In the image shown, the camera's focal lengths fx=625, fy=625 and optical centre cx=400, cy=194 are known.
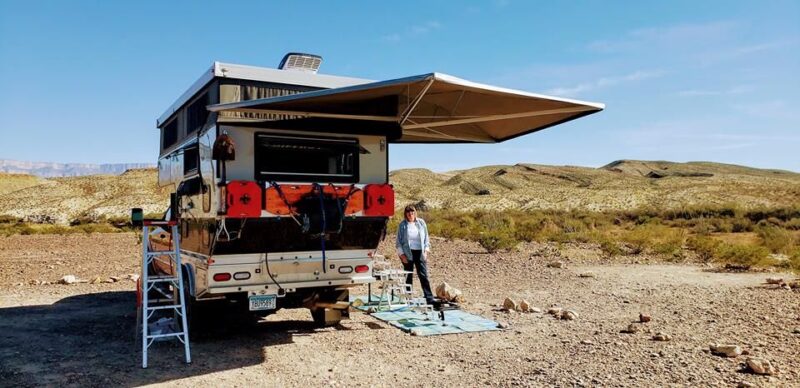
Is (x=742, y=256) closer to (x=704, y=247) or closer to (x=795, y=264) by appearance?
(x=795, y=264)

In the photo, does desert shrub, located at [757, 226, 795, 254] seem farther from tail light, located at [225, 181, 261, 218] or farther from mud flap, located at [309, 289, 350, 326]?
tail light, located at [225, 181, 261, 218]

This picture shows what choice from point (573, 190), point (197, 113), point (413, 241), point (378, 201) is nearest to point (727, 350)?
point (378, 201)

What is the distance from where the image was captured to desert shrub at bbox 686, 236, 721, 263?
52.9 ft

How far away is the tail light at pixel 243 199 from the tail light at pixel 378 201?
1357 millimetres

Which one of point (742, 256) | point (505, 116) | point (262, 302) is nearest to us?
point (262, 302)

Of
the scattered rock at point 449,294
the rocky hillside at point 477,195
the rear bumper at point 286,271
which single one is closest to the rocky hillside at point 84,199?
the rocky hillside at point 477,195

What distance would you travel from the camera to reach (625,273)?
1359 cm

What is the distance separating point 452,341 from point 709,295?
17.9ft

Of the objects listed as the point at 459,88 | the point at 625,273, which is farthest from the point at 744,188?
the point at 459,88

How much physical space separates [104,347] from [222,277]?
5.72ft

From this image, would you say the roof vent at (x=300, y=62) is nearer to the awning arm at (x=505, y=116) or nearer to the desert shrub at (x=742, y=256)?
the awning arm at (x=505, y=116)

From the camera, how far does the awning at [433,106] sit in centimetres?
626

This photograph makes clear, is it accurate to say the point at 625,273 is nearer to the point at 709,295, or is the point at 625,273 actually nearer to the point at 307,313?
the point at 709,295

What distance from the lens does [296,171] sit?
7324mm
